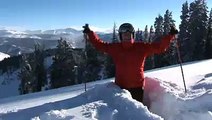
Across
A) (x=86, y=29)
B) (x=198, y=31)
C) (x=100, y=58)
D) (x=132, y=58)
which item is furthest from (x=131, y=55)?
(x=100, y=58)

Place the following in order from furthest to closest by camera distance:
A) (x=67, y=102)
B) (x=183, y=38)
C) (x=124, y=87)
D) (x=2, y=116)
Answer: (x=183, y=38) < (x=124, y=87) < (x=67, y=102) < (x=2, y=116)

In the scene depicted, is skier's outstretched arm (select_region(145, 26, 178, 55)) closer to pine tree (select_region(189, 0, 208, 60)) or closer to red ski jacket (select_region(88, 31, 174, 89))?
red ski jacket (select_region(88, 31, 174, 89))

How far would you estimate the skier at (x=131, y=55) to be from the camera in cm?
897

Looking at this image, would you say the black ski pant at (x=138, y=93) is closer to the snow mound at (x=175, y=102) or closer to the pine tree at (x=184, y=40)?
the snow mound at (x=175, y=102)

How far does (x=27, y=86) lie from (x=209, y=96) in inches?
2254

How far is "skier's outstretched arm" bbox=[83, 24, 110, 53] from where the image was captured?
30.1ft

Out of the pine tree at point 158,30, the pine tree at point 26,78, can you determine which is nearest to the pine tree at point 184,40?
the pine tree at point 158,30

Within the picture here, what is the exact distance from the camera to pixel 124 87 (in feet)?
29.8

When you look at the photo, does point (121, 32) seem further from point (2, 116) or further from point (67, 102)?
point (2, 116)

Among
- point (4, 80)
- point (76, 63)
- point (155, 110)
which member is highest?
point (155, 110)

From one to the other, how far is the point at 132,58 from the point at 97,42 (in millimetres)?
925

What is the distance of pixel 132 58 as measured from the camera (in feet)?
29.5

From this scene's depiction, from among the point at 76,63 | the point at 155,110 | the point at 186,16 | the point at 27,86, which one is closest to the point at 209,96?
the point at 155,110

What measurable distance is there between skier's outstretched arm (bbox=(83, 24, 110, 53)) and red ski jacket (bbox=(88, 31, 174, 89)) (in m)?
0.02
